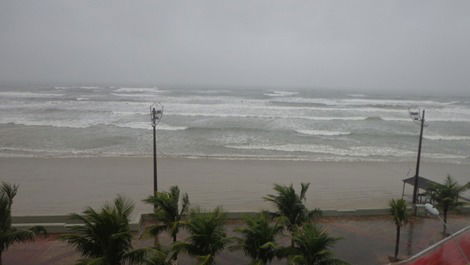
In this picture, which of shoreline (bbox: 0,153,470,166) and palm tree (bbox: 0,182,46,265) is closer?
palm tree (bbox: 0,182,46,265)

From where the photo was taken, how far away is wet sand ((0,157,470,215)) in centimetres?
1325

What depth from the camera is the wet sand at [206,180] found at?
13.2 meters

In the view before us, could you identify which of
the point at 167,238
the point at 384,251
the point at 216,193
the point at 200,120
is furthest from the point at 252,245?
Result: the point at 200,120

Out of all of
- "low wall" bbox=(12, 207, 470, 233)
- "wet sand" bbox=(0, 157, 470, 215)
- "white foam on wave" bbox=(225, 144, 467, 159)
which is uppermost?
"white foam on wave" bbox=(225, 144, 467, 159)

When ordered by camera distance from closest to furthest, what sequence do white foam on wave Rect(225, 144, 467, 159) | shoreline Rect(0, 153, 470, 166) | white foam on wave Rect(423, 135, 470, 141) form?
shoreline Rect(0, 153, 470, 166) < white foam on wave Rect(225, 144, 467, 159) < white foam on wave Rect(423, 135, 470, 141)

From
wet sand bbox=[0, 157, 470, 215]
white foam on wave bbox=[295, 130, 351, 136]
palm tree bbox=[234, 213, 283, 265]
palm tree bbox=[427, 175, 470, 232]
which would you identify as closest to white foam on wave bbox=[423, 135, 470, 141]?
white foam on wave bbox=[295, 130, 351, 136]

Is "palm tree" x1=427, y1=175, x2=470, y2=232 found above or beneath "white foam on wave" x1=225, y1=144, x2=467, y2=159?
above

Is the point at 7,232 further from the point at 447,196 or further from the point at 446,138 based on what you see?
the point at 446,138

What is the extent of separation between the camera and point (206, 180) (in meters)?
16.2

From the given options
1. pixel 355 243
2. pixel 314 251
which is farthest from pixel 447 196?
pixel 314 251

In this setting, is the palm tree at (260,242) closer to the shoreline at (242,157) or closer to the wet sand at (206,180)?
the wet sand at (206,180)

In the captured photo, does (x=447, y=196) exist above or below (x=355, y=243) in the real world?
above

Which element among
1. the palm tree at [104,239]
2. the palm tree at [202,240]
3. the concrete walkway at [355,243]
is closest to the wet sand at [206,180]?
the concrete walkway at [355,243]

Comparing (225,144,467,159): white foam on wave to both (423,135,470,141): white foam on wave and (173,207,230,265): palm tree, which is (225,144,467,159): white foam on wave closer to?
(423,135,470,141): white foam on wave
